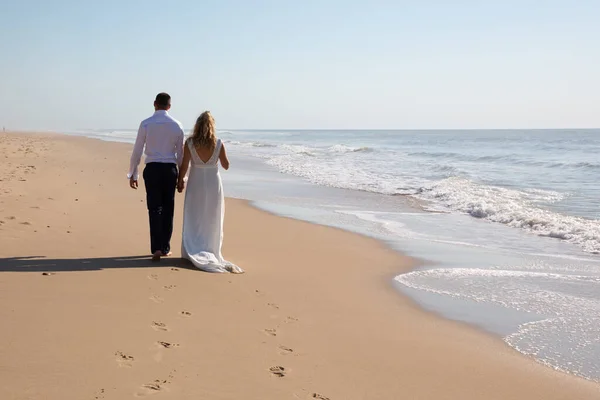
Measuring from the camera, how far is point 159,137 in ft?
20.4

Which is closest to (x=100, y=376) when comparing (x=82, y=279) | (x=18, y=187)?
(x=82, y=279)

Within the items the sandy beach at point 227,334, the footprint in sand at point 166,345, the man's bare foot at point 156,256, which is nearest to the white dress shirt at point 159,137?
the man's bare foot at point 156,256

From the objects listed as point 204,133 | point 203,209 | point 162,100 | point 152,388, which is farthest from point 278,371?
point 162,100

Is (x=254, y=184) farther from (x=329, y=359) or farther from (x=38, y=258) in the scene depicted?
(x=329, y=359)

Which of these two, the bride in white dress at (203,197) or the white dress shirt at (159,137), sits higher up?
the white dress shirt at (159,137)

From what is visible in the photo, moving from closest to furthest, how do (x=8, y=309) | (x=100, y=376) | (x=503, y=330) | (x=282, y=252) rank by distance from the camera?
(x=100, y=376), (x=8, y=309), (x=503, y=330), (x=282, y=252)

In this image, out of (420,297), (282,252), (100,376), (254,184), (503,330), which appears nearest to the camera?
(100,376)

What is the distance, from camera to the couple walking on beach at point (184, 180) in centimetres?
620

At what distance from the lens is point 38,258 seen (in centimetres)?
595

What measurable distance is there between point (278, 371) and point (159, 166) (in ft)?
10.8

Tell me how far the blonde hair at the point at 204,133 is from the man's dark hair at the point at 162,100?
41cm

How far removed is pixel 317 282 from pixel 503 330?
199 cm

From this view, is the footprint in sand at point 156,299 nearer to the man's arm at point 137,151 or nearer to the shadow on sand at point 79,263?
the shadow on sand at point 79,263

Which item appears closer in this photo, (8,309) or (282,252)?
(8,309)
